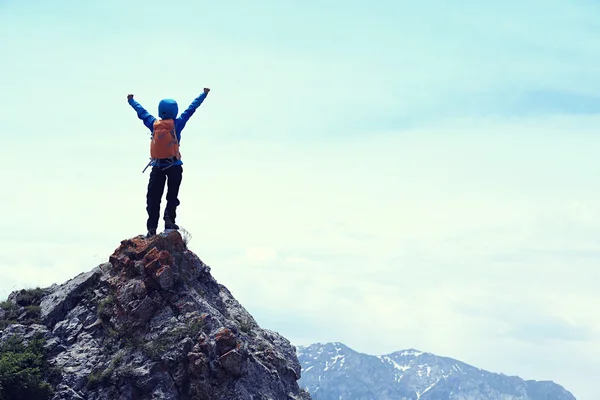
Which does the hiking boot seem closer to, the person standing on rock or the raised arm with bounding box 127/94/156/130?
the person standing on rock

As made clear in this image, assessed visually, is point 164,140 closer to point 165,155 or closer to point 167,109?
point 165,155

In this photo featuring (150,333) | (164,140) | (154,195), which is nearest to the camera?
(150,333)

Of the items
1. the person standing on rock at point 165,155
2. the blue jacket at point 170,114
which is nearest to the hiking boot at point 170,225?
the person standing on rock at point 165,155

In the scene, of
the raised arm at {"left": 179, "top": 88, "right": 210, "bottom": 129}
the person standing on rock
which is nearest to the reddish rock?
the person standing on rock

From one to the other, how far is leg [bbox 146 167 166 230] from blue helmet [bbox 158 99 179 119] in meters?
1.64

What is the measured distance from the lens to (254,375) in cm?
2600

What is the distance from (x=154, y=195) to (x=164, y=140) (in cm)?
183

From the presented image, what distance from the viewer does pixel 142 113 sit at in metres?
29.1

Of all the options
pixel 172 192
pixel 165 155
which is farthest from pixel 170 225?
pixel 165 155

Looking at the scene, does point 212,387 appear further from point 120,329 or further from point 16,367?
point 16,367

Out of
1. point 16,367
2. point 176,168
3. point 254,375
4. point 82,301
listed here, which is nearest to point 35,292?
point 82,301

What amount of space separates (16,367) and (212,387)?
5.29 meters

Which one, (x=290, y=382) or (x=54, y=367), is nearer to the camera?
(x=54, y=367)

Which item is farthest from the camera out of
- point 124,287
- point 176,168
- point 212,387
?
point 176,168
